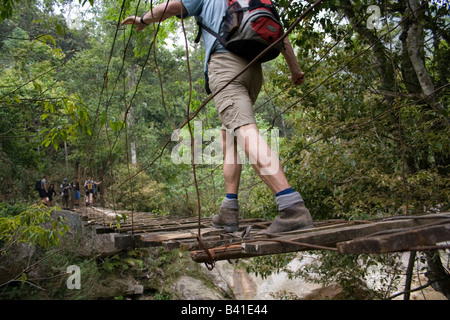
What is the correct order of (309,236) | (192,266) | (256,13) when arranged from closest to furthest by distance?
1. (309,236)
2. (256,13)
3. (192,266)

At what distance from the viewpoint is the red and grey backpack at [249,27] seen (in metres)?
1.62

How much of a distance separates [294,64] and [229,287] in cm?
663

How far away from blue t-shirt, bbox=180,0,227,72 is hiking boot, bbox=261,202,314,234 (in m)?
0.86

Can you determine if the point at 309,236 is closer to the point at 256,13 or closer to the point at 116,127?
the point at 256,13

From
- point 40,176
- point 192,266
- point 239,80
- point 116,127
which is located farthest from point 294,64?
point 40,176

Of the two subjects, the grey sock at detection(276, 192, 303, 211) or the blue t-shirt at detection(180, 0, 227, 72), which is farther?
the blue t-shirt at detection(180, 0, 227, 72)

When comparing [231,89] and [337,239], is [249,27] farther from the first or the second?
[337,239]

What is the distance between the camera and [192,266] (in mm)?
8594

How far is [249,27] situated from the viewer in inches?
64.0

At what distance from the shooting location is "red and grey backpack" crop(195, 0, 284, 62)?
162 centimetres

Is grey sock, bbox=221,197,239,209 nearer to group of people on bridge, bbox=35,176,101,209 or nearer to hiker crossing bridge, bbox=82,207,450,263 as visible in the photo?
hiker crossing bridge, bbox=82,207,450,263

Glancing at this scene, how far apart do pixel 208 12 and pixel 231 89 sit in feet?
1.45

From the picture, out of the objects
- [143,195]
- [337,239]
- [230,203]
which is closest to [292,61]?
[230,203]

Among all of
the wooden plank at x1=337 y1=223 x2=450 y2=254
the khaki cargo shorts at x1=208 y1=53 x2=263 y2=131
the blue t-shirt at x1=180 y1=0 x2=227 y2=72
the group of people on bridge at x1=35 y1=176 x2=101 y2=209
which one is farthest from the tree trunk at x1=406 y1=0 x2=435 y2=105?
the group of people on bridge at x1=35 y1=176 x2=101 y2=209
